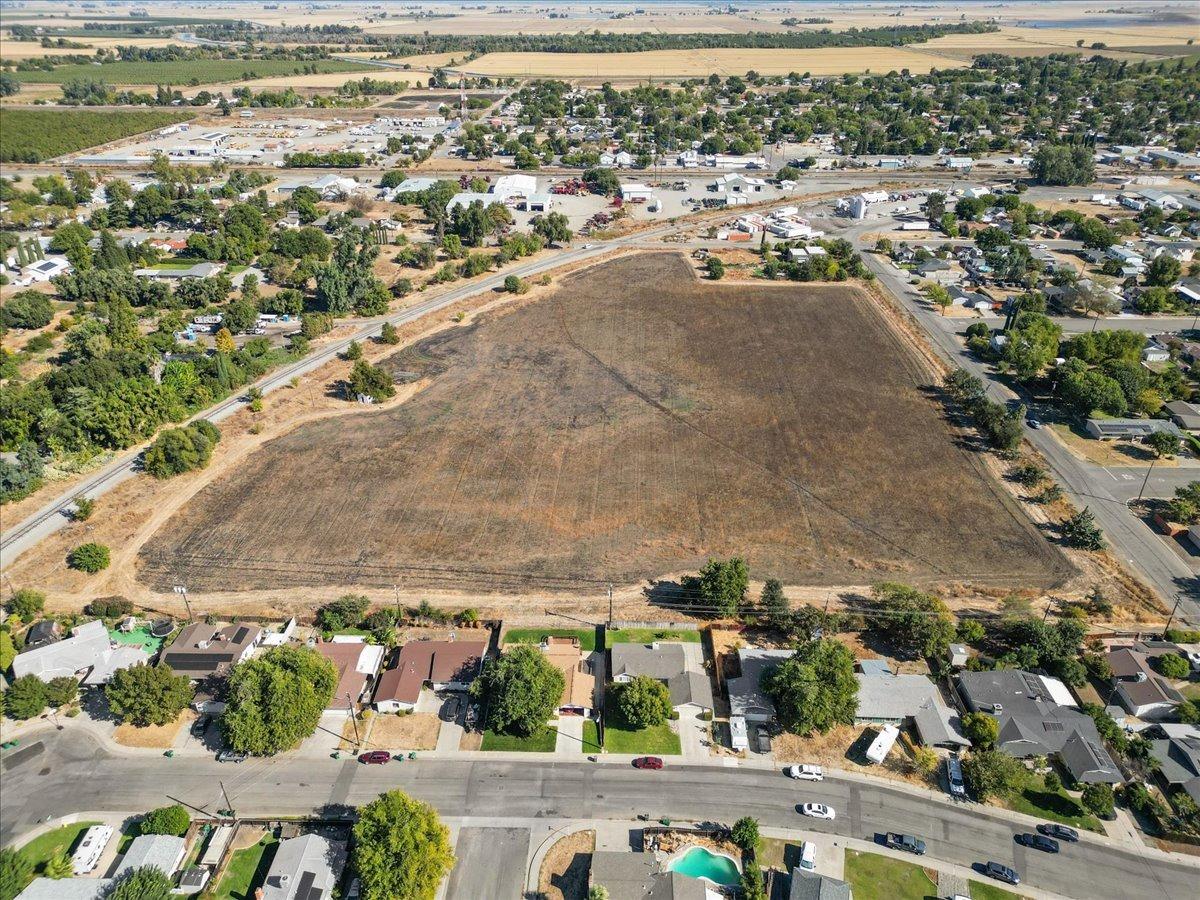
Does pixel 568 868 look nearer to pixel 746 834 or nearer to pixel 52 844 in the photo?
pixel 746 834

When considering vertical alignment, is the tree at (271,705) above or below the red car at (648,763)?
above

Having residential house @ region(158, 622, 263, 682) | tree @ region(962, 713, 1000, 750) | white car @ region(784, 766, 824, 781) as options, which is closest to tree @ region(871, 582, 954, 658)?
tree @ region(962, 713, 1000, 750)

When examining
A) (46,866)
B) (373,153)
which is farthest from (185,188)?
(46,866)

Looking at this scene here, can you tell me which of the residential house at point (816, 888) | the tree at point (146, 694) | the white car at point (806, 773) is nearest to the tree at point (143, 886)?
the tree at point (146, 694)

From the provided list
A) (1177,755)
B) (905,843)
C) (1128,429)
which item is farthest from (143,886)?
(1128,429)

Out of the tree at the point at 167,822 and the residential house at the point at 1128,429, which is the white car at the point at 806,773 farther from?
the residential house at the point at 1128,429
